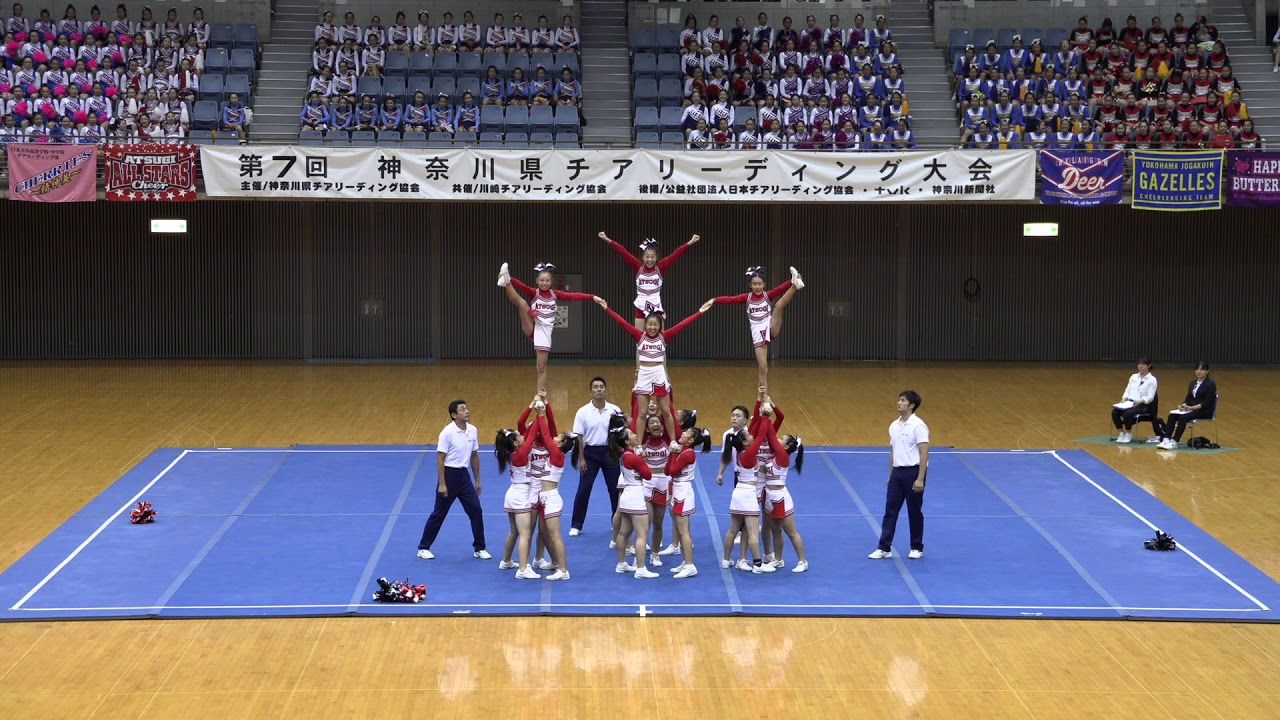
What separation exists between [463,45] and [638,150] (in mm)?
6736

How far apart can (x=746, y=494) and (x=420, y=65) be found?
18.4m

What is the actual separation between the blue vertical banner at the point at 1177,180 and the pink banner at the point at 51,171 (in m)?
19.8

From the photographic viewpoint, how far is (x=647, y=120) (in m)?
27.3

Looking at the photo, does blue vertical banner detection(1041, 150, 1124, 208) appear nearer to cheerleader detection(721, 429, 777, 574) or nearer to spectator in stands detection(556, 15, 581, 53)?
spectator in stands detection(556, 15, 581, 53)

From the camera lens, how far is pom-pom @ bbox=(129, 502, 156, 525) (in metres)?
14.7

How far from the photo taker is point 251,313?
95.6ft

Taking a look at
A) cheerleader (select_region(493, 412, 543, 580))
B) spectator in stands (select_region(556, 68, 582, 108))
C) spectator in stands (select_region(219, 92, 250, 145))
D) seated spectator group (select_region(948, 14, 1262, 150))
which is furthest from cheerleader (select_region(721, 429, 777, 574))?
spectator in stands (select_region(219, 92, 250, 145))

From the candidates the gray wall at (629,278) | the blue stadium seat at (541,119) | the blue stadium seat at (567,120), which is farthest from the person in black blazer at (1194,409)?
the blue stadium seat at (541,119)

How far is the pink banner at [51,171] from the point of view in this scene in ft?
78.5

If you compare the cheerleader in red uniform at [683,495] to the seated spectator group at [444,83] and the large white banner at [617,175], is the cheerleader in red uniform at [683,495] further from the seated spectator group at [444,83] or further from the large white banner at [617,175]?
the seated spectator group at [444,83]

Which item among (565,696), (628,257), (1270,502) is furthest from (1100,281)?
(565,696)

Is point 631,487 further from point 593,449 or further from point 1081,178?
point 1081,178

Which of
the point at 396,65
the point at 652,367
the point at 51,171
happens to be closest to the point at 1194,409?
the point at 652,367

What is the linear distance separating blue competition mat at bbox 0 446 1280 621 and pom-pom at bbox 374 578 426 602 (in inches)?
3.7
